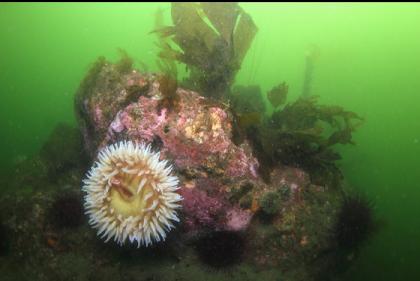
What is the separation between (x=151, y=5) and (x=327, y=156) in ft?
236

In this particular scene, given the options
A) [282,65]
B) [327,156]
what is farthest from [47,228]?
[282,65]

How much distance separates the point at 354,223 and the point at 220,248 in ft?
6.48

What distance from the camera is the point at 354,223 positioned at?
→ 4578mm

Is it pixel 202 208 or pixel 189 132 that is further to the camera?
pixel 189 132

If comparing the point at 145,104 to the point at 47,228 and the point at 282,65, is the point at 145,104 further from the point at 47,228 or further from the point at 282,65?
the point at 282,65

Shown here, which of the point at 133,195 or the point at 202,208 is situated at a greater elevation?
the point at 133,195

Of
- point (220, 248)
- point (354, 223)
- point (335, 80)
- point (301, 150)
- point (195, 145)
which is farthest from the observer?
point (335, 80)

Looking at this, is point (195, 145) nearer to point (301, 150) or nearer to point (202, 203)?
point (202, 203)

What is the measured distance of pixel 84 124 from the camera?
588 cm

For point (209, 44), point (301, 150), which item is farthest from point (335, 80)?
point (301, 150)

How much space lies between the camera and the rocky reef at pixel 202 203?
4270mm

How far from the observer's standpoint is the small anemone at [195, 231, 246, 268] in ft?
13.6

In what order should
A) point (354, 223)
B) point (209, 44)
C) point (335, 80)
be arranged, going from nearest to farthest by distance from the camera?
1. point (354, 223)
2. point (209, 44)
3. point (335, 80)

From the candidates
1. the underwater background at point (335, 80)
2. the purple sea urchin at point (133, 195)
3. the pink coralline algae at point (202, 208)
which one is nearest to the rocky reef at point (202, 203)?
the pink coralline algae at point (202, 208)
